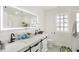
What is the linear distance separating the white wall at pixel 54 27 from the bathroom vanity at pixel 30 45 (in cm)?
13

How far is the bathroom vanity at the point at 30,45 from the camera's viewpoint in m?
1.09

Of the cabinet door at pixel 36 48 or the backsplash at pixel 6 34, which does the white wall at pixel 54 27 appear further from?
the backsplash at pixel 6 34

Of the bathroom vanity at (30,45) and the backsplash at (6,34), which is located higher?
the backsplash at (6,34)

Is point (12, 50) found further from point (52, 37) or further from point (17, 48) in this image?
point (52, 37)

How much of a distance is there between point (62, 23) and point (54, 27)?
123 mm

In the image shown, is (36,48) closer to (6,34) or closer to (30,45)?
(30,45)

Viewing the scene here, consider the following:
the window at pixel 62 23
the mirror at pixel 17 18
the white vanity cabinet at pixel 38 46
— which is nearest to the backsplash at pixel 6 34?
the mirror at pixel 17 18

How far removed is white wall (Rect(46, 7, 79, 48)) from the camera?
1.32m

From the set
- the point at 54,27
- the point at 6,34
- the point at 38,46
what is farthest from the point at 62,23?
the point at 6,34

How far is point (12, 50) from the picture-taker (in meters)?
1.05

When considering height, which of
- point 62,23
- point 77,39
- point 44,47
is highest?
point 62,23

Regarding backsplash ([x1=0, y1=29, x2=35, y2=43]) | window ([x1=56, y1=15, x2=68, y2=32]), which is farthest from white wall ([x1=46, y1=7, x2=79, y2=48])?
backsplash ([x1=0, y1=29, x2=35, y2=43])
